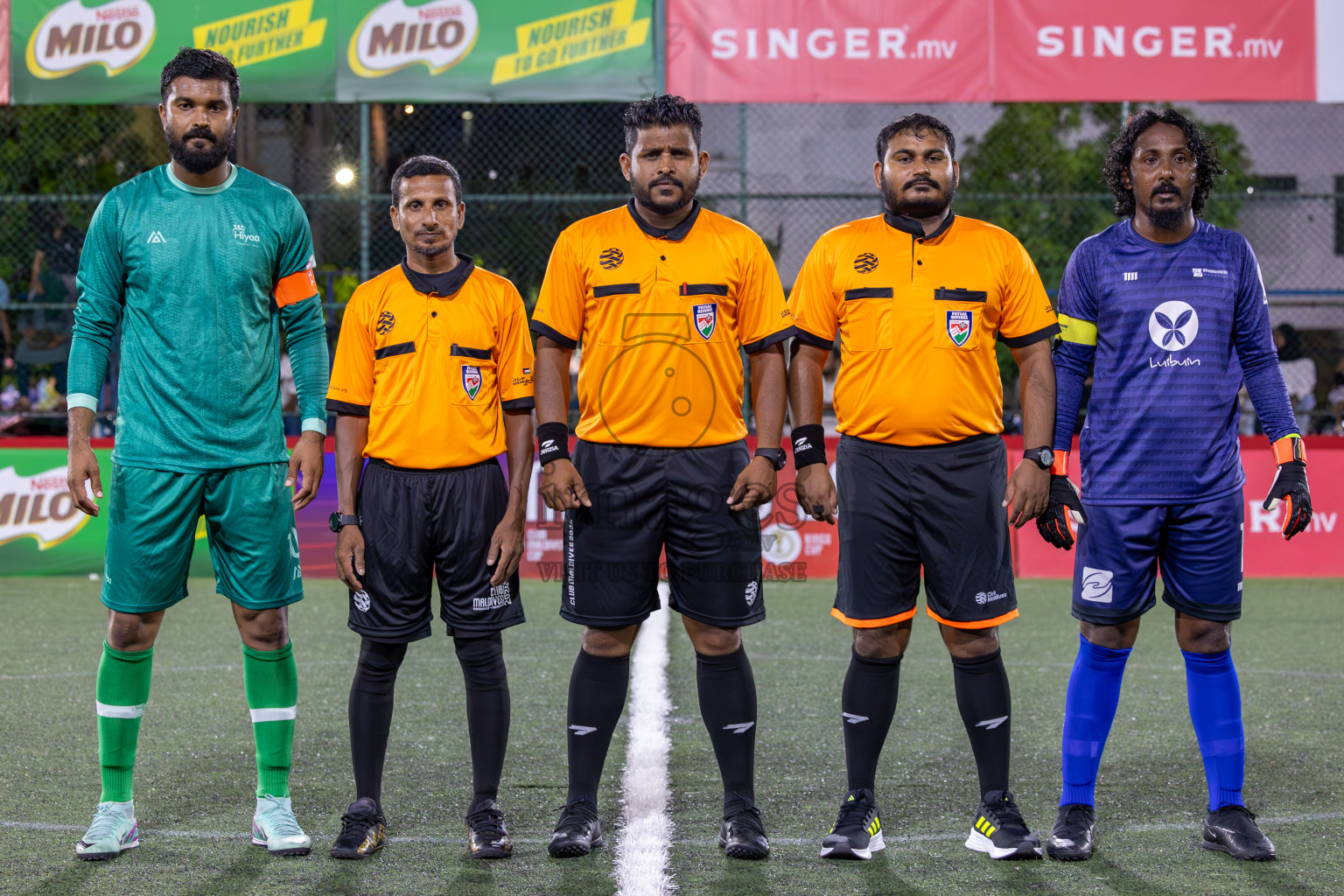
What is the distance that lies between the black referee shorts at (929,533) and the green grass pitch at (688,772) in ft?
2.35

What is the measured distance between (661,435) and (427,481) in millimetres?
691

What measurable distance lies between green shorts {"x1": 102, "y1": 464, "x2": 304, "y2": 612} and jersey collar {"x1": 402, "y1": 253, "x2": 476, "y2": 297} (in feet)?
2.27

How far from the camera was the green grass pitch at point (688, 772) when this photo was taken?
3.67 m

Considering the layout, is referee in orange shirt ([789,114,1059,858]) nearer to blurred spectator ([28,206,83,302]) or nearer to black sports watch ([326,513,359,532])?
black sports watch ([326,513,359,532])

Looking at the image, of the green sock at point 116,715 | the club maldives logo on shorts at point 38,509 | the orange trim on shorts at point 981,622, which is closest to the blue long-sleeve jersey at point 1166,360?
the orange trim on shorts at point 981,622

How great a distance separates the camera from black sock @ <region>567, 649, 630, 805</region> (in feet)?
12.9

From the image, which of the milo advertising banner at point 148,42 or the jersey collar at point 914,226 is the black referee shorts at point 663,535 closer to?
the jersey collar at point 914,226

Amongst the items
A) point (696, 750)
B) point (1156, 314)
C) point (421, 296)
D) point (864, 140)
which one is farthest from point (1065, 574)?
point (864, 140)

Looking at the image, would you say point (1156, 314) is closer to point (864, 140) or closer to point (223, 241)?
point (223, 241)

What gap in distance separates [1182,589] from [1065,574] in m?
5.88

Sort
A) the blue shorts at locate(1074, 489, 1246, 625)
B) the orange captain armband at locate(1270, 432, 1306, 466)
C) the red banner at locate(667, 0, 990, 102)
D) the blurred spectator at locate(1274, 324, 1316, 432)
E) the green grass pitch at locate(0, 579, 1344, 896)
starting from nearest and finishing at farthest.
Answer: the green grass pitch at locate(0, 579, 1344, 896)
the blue shorts at locate(1074, 489, 1246, 625)
the orange captain armband at locate(1270, 432, 1306, 466)
the red banner at locate(667, 0, 990, 102)
the blurred spectator at locate(1274, 324, 1316, 432)

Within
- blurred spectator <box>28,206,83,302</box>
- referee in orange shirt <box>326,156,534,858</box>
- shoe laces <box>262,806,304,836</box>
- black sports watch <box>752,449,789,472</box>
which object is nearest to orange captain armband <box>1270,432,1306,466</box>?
black sports watch <box>752,449,789,472</box>

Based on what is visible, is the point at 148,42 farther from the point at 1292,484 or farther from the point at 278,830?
the point at 1292,484

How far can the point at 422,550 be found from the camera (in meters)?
3.90
